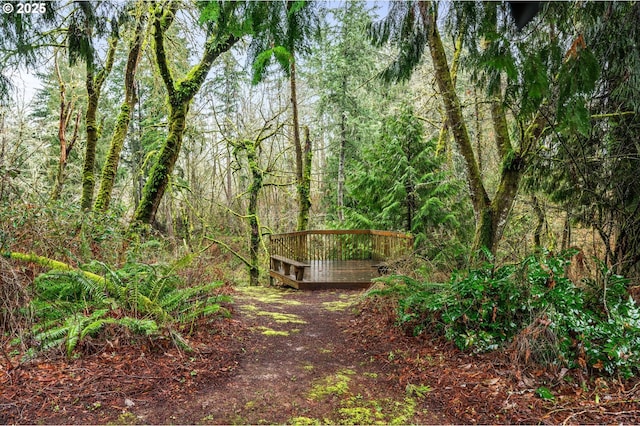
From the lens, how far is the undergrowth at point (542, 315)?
305 cm

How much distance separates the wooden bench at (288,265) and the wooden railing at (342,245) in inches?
13.2

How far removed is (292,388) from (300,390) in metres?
0.08

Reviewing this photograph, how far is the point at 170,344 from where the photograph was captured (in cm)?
352

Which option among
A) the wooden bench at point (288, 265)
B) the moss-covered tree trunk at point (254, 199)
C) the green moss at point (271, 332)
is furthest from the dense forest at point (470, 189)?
the moss-covered tree trunk at point (254, 199)

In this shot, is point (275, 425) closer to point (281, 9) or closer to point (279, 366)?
point (279, 366)

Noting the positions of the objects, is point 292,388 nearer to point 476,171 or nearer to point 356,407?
point 356,407

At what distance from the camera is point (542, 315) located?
3.22m

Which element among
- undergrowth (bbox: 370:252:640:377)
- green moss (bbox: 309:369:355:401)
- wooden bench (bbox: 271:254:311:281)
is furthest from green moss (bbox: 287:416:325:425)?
wooden bench (bbox: 271:254:311:281)

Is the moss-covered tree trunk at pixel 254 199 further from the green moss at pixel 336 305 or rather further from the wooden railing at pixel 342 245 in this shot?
the green moss at pixel 336 305

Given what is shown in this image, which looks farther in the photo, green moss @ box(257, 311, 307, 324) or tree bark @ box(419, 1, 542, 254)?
tree bark @ box(419, 1, 542, 254)

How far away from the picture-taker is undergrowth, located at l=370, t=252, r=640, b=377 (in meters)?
3.05

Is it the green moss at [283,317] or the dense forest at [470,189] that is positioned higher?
the dense forest at [470,189]

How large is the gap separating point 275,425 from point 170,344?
149 centimetres

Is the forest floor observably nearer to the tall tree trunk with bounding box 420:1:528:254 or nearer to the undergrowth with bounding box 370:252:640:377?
the undergrowth with bounding box 370:252:640:377
